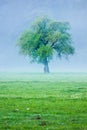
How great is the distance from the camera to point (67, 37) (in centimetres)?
11712

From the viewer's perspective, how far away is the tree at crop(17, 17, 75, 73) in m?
114

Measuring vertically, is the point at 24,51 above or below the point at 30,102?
above

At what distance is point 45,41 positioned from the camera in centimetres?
11631

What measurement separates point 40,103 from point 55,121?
7824 mm

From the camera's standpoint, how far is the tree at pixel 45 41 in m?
114

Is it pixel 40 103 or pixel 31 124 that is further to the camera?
pixel 40 103

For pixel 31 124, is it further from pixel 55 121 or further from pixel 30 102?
pixel 30 102

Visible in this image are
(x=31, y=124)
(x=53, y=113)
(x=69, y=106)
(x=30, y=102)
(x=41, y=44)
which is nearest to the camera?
(x=31, y=124)

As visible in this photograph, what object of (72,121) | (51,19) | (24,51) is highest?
(51,19)

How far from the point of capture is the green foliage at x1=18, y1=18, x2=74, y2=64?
113750 millimetres

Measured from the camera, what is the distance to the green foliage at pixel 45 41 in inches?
4478

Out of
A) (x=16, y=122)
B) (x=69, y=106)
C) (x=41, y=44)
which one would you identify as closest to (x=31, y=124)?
(x=16, y=122)

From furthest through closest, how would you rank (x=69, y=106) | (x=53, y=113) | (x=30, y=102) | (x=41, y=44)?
(x=41, y=44) → (x=30, y=102) → (x=69, y=106) → (x=53, y=113)

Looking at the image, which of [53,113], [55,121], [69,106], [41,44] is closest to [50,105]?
[69,106]
